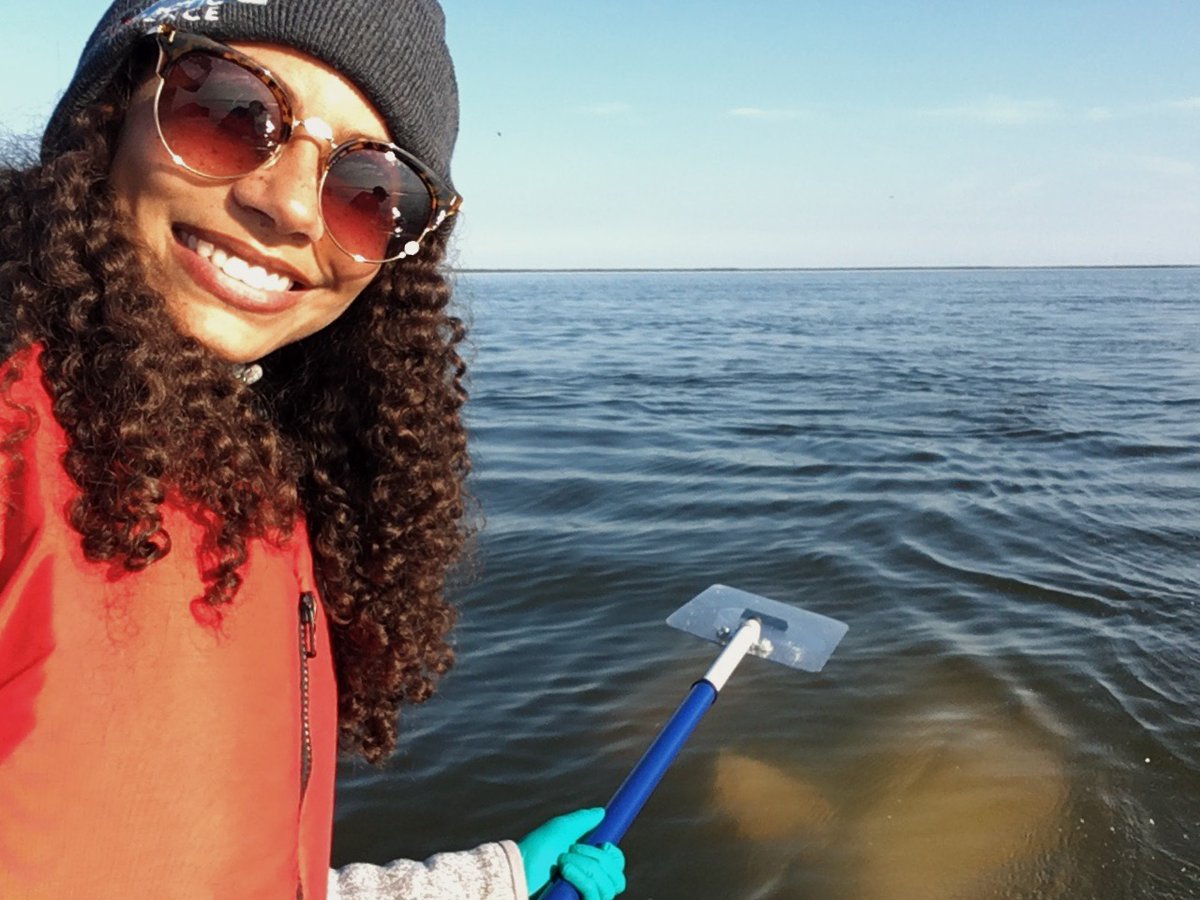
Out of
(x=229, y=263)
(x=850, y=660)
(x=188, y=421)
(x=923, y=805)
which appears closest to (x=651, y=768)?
(x=923, y=805)

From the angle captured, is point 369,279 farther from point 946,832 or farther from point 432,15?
point 946,832

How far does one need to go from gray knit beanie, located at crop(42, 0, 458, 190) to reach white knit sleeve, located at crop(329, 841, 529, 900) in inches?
65.8

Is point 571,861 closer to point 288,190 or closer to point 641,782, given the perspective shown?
point 641,782

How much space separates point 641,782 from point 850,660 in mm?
2795

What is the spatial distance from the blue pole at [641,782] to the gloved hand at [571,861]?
0.04m

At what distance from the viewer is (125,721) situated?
1323 mm

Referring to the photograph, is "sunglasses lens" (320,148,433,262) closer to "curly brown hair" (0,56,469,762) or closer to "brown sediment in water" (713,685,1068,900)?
"curly brown hair" (0,56,469,762)

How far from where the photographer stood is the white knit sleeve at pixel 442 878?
231 centimetres

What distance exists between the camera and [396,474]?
224 cm

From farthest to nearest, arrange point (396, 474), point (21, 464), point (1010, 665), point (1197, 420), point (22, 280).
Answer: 1. point (1197, 420)
2. point (1010, 665)
3. point (396, 474)
4. point (22, 280)
5. point (21, 464)

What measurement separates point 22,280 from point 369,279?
60 centimetres

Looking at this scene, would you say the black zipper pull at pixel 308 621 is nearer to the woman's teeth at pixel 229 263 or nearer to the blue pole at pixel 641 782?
the woman's teeth at pixel 229 263

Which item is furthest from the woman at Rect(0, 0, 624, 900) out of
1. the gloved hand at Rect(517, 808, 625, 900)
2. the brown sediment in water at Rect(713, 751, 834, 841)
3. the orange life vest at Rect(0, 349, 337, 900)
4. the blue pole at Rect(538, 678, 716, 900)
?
the brown sediment in water at Rect(713, 751, 834, 841)

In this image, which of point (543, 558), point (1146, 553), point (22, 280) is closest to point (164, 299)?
point (22, 280)
